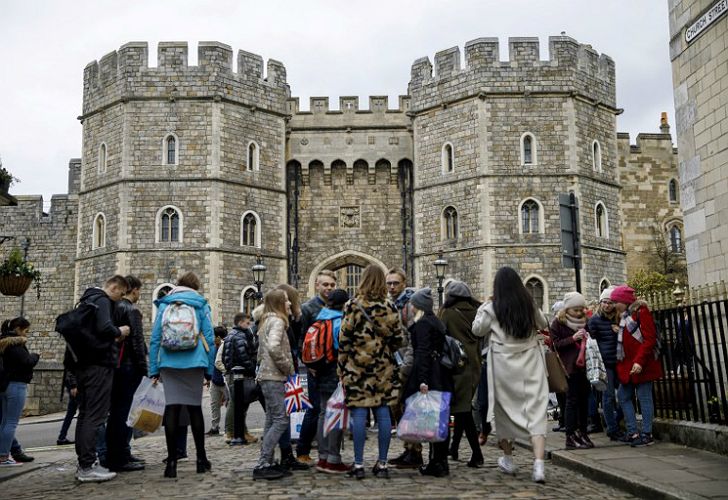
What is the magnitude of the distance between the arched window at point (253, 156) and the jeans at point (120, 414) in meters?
18.6

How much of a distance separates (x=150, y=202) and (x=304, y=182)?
5380 millimetres

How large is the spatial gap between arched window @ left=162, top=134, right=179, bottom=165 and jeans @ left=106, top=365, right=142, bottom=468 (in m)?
18.2

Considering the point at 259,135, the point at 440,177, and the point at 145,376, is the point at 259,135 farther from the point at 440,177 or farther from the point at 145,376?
the point at 145,376

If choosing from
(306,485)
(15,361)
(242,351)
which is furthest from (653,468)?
(15,361)

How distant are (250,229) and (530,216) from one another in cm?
904

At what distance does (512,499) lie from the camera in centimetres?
572

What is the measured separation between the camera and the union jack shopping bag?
7484 mm

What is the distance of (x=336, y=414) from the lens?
681cm

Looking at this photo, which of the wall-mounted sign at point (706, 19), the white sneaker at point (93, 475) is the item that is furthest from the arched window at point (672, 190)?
the white sneaker at point (93, 475)

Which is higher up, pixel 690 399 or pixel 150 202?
pixel 150 202

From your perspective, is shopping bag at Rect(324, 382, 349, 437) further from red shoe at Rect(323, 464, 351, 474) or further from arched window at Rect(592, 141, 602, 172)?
arched window at Rect(592, 141, 602, 172)

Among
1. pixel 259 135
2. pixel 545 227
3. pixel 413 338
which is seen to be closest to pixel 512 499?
pixel 413 338

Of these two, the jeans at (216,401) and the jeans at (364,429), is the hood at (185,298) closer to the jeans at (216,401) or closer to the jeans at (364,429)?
the jeans at (364,429)

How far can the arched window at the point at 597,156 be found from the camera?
25733 mm
